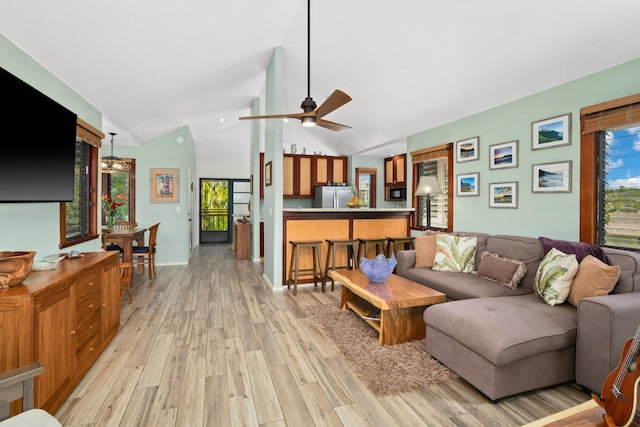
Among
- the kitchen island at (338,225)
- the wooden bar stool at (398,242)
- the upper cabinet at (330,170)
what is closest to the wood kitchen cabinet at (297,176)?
the upper cabinet at (330,170)

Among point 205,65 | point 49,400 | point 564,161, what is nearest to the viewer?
point 49,400

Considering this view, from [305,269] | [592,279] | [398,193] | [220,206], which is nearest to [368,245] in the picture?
[305,269]

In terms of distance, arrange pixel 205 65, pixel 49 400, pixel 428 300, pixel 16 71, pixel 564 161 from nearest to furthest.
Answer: pixel 49 400 → pixel 16 71 → pixel 428 300 → pixel 564 161 → pixel 205 65

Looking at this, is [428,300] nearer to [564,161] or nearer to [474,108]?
[564,161]

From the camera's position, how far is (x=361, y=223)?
529 centimetres

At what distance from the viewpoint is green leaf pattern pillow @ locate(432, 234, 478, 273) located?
3680 mm

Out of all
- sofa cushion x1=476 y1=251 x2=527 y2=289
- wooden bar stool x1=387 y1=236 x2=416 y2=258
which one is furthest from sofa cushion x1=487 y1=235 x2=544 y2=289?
wooden bar stool x1=387 y1=236 x2=416 y2=258

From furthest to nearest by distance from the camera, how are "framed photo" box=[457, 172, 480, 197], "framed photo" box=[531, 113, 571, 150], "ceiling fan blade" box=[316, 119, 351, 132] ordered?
"framed photo" box=[457, 172, 480, 197] < "ceiling fan blade" box=[316, 119, 351, 132] < "framed photo" box=[531, 113, 571, 150]

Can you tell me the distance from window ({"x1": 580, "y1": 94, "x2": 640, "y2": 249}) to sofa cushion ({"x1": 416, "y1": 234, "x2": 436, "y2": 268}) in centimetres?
146

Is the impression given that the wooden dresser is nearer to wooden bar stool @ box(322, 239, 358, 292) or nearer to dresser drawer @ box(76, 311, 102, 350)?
dresser drawer @ box(76, 311, 102, 350)

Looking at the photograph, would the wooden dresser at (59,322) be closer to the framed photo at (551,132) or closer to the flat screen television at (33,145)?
the flat screen television at (33,145)

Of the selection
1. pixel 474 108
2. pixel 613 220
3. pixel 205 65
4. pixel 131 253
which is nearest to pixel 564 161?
pixel 613 220

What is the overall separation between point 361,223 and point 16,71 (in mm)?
4270

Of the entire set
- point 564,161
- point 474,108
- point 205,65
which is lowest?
point 564,161
